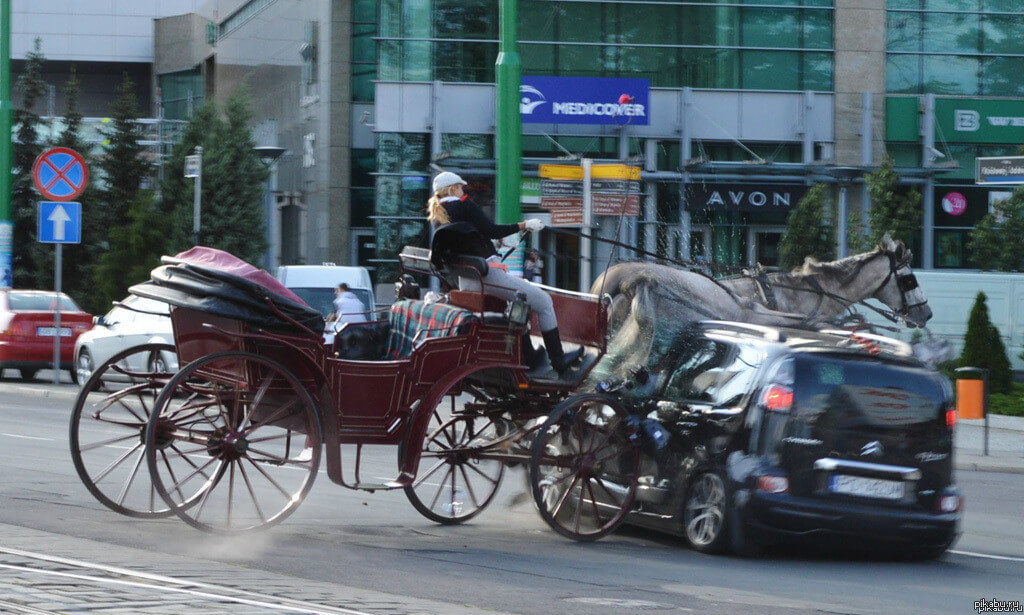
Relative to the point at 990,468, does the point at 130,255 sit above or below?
above

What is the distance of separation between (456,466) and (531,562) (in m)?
1.50

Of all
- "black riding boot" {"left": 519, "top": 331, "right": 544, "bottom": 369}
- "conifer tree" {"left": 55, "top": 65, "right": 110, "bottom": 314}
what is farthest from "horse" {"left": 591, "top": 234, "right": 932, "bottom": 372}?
"conifer tree" {"left": 55, "top": 65, "right": 110, "bottom": 314}

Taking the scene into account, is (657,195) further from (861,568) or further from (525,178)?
(861,568)

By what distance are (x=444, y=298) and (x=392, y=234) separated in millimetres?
28944

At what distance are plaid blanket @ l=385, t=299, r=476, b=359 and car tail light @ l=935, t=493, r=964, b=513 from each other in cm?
317

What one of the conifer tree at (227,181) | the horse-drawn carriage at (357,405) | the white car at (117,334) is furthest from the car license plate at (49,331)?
the horse-drawn carriage at (357,405)

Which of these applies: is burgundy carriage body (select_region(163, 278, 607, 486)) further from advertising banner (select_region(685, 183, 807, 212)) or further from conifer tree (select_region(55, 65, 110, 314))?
conifer tree (select_region(55, 65, 110, 314))

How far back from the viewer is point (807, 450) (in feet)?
30.2

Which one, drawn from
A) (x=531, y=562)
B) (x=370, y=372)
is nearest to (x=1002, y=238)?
(x=370, y=372)

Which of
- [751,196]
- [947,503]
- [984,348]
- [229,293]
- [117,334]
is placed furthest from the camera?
[751,196]

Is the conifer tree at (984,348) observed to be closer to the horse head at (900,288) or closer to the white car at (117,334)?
the horse head at (900,288)

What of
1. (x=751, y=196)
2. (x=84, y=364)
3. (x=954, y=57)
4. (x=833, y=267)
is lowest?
(x=84, y=364)

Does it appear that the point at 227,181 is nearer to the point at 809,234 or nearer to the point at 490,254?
the point at 809,234

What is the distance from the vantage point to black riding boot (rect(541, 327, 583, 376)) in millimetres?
9969
